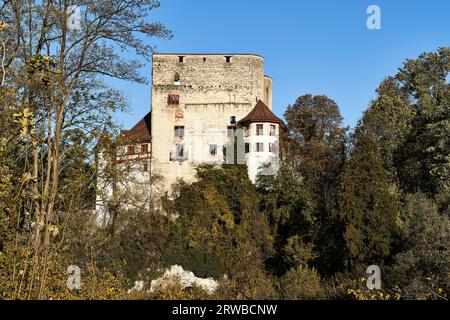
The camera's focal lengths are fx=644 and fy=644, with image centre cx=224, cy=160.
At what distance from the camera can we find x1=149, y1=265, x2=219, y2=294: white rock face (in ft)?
110

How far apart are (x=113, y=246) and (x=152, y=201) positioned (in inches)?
185

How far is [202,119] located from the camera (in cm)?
4053

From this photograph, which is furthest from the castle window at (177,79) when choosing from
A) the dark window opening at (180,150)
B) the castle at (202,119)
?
the dark window opening at (180,150)

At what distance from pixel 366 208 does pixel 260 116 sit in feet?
39.4

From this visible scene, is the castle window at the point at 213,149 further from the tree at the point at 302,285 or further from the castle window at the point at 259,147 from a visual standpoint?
the tree at the point at 302,285

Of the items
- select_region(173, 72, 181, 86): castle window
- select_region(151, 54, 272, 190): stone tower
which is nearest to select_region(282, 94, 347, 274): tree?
select_region(151, 54, 272, 190): stone tower

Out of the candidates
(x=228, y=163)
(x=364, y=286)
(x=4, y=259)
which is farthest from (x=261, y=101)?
(x=4, y=259)

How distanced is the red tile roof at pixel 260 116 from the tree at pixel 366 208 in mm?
9281

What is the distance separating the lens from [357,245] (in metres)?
28.6

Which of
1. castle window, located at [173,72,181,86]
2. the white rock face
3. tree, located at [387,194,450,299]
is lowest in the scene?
the white rock face

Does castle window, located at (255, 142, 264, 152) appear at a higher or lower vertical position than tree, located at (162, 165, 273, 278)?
higher

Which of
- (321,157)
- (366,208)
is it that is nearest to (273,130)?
(321,157)

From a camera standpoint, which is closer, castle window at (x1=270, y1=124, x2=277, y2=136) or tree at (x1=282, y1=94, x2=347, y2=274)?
tree at (x1=282, y1=94, x2=347, y2=274)

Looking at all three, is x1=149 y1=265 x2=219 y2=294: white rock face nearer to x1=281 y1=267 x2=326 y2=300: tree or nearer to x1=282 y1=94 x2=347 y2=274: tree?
x1=281 y1=267 x2=326 y2=300: tree
